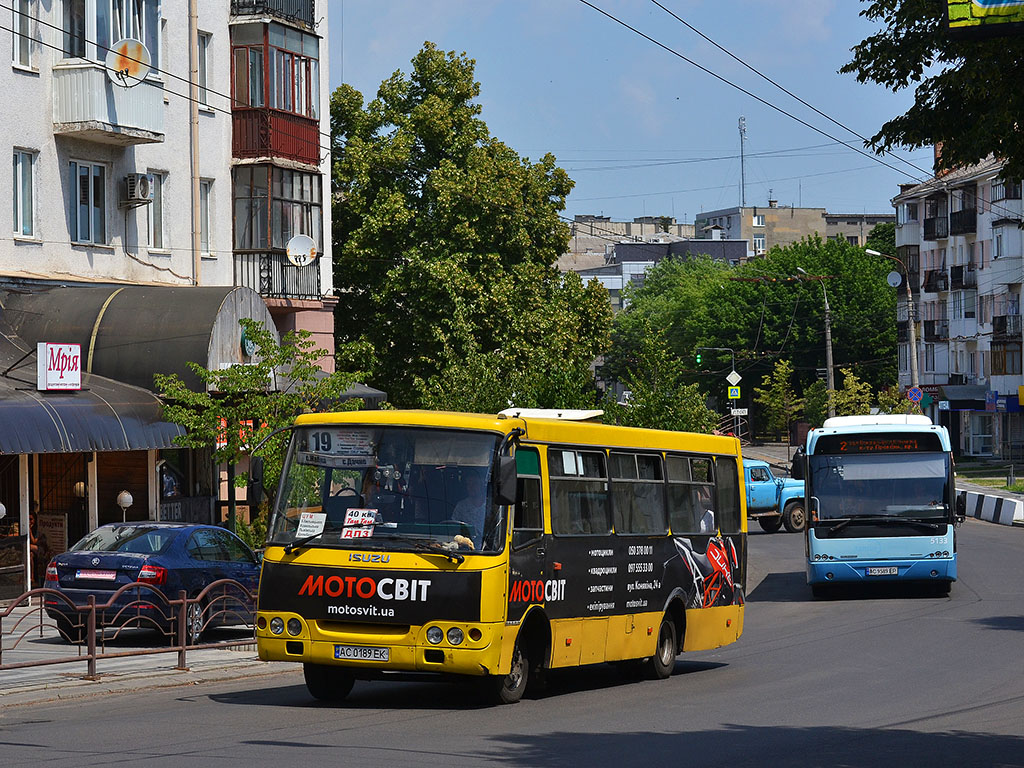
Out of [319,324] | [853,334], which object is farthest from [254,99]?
[853,334]

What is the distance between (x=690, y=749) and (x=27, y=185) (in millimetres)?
20803

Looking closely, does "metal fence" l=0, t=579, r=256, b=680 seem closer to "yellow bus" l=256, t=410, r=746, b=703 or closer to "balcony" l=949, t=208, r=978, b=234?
"yellow bus" l=256, t=410, r=746, b=703

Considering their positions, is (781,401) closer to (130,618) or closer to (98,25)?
(98,25)

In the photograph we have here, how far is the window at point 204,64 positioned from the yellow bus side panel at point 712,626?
19.6 metres

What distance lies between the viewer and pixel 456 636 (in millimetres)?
12727

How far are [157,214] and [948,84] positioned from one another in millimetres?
23624

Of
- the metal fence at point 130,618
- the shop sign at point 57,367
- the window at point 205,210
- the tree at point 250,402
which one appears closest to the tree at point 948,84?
the metal fence at point 130,618

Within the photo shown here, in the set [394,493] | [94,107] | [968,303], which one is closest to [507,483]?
[394,493]

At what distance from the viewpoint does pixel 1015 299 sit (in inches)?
3223

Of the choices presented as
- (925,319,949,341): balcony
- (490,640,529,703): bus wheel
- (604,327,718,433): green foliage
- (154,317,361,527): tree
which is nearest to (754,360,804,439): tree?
(925,319,949,341): balcony

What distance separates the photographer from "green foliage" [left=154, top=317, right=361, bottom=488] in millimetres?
24500

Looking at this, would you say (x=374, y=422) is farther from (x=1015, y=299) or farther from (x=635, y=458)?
(x=1015, y=299)

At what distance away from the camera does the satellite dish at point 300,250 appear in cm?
3484

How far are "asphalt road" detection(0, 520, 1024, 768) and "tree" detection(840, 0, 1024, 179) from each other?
13.3 ft
